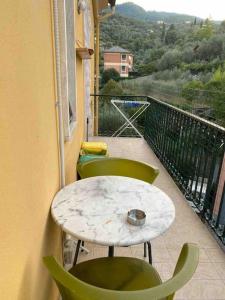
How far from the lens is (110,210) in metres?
1.25

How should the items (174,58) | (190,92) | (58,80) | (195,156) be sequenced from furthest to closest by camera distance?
1. (174,58)
2. (190,92)
3. (195,156)
4. (58,80)

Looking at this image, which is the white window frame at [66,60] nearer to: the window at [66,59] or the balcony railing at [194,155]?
the window at [66,59]

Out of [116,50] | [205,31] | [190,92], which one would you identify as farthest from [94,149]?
[205,31]

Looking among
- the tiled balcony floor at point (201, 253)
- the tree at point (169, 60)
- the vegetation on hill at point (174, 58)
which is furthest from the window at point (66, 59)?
the tree at point (169, 60)

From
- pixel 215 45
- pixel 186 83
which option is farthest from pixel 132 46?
pixel 215 45

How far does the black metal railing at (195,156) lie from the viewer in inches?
90.6

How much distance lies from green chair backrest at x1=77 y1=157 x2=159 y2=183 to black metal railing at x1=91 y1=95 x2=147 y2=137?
3818 mm

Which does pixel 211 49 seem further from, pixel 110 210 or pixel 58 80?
pixel 110 210

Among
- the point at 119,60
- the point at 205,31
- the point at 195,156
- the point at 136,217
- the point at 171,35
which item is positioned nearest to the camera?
the point at 136,217

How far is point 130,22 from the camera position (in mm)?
18750

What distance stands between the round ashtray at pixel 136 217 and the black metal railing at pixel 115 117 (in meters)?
4.63

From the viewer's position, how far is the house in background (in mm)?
18797

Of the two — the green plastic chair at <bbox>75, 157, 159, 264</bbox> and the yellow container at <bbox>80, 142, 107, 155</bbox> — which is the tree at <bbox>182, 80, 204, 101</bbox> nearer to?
the yellow container at <bbox>80, 142, 107, 155</bbox>

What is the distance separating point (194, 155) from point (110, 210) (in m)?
1.92
